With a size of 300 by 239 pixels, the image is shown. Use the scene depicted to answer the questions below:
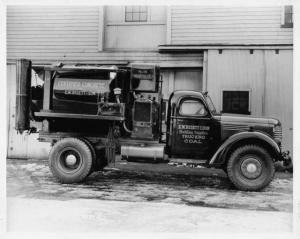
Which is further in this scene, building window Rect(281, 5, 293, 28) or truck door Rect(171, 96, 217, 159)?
building window Rect(281, 5, 293, 28)

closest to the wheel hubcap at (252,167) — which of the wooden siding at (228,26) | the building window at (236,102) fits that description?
the building window at (236,102)

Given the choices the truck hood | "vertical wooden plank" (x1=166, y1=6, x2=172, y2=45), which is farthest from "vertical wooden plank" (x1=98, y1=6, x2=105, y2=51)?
the truck hood

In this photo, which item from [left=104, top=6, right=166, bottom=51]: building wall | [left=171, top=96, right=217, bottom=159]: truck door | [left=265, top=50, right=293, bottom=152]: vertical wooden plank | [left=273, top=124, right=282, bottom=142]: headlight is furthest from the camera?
[left=104, top=6, right=166, bottom=51]: building wall

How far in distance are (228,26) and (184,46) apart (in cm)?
130

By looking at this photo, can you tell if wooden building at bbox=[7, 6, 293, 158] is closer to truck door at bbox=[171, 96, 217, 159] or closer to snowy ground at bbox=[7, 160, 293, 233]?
snowy ground at bbox=[7, 160, 293, 233]

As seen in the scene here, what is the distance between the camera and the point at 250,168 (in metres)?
7.52

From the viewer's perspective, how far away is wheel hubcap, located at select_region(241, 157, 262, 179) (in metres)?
7.52

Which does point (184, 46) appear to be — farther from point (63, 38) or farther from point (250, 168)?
point (250, 168)

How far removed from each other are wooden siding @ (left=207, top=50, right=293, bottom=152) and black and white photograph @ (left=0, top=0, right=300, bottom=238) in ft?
0.09

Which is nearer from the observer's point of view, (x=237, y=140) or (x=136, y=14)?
(x=237, y=140)

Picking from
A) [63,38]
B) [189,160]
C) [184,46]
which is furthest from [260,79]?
[63,38]

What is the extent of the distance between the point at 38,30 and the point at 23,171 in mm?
4307

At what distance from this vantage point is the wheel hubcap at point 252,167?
7.52 m
